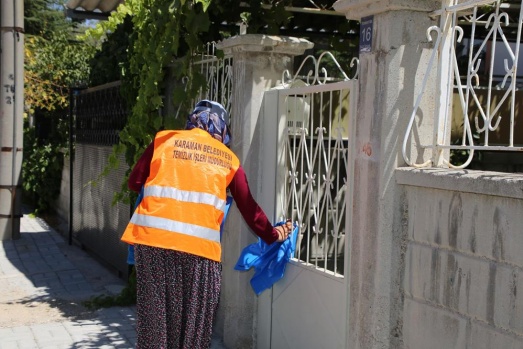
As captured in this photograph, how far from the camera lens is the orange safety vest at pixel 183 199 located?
4.07 metres

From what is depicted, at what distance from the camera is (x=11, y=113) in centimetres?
1115

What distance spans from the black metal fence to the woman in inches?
134

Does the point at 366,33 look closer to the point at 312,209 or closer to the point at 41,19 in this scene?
the point at 312,209

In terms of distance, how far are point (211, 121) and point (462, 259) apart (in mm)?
1803

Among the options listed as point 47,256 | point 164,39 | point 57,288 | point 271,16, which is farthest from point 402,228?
point 47,256

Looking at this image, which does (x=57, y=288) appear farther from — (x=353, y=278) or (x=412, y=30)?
(x=412, y=30)

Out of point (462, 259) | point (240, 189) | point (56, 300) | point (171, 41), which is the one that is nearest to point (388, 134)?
point (462, 259)

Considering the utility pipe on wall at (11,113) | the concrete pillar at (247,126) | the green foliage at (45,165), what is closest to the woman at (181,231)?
the concrete pillar at (247,126)

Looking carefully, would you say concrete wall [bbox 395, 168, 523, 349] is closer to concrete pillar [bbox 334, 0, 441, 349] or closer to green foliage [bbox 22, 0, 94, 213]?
concrete pillar [bbox 334, 0, 441, 349]

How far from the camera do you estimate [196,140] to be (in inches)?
165

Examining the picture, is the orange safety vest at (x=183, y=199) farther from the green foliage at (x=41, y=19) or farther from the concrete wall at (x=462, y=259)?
the green foliage at (x=41, y=19)

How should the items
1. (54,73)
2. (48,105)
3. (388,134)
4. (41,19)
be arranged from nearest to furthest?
(388,134) < (48,105) < (54,73) < (41,19)

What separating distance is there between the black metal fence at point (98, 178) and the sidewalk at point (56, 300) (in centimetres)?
24

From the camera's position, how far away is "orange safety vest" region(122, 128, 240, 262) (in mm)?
4070
